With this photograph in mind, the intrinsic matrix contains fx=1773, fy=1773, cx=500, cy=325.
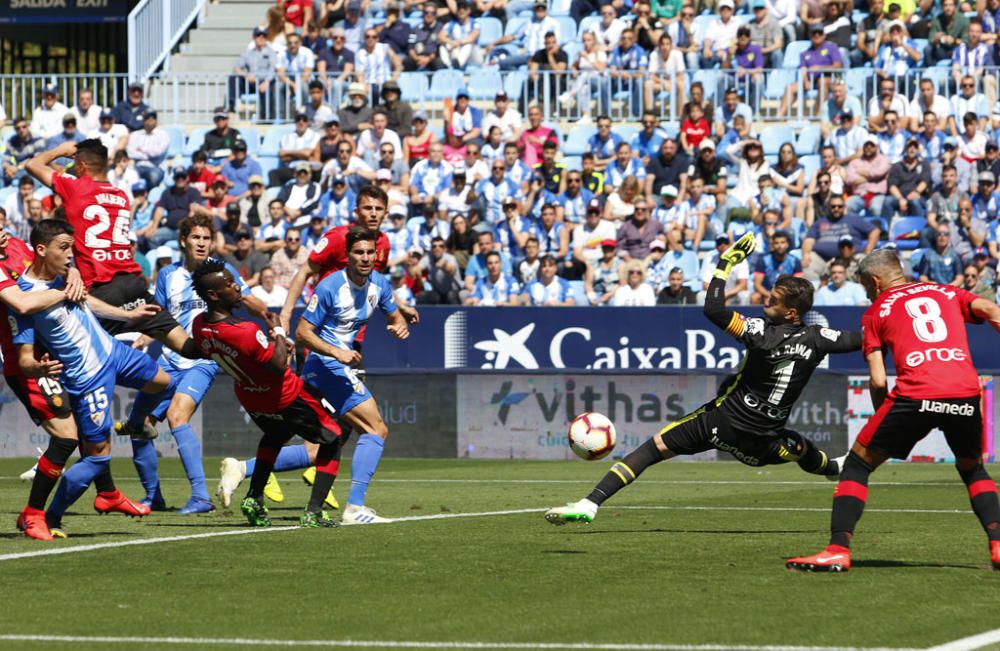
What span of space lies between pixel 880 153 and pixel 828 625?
61.2 ft

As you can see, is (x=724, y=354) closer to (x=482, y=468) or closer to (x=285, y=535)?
(x=482, y=468)

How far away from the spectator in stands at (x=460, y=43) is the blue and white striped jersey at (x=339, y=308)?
16682mm

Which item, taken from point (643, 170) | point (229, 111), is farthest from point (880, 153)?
point (229, 111)

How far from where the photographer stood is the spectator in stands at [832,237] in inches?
936

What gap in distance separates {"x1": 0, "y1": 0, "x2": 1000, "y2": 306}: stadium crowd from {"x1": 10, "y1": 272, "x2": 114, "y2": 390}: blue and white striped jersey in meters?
12.0

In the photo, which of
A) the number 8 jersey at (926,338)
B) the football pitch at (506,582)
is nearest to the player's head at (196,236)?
the football pitch at (506,582)

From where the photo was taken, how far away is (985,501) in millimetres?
9305

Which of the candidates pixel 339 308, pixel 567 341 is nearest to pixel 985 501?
pixel 339 308

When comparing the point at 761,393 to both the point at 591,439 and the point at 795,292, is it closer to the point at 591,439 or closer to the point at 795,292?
the point at 795,292

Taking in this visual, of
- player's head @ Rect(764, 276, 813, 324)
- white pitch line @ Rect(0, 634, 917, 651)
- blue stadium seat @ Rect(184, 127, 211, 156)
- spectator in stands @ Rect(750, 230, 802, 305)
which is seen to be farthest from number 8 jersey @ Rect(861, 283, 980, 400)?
blue stadium seat @ Rect(184, 127, 211, 156)

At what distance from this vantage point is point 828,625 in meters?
7.25

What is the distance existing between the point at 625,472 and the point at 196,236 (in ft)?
13.3

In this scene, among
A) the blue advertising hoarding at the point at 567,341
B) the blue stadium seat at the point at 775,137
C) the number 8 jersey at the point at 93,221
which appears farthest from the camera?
the blue stadium seat at the point at 775,137

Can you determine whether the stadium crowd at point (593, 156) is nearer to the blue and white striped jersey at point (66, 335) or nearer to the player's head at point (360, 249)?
the player's head at point (360, 249)
